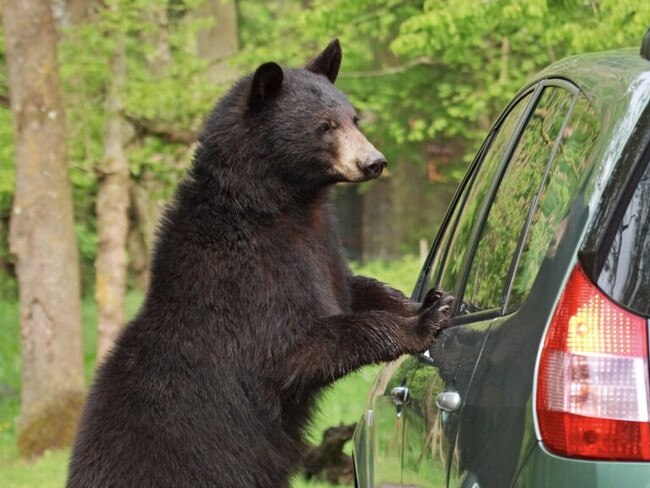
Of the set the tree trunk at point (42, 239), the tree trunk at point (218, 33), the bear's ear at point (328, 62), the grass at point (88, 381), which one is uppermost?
the tree trunk at point (218, 33)

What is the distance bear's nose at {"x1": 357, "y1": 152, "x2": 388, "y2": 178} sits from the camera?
4148mm

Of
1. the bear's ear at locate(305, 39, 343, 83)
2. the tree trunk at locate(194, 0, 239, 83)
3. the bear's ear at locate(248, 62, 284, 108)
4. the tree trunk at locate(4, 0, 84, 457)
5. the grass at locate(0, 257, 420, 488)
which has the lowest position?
the grass at locate(0, 257, 420, 488)

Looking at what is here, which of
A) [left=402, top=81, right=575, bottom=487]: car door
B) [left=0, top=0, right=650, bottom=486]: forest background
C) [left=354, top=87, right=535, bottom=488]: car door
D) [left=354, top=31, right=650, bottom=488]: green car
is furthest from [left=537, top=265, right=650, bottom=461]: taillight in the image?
[left=0, top=0, right=650, bottom=486]: forest background

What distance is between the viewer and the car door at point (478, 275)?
281cm

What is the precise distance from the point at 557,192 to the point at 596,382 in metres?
0.54

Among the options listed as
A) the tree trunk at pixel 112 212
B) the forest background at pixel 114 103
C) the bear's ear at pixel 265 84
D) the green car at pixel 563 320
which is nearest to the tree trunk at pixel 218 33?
the forest background at pixel 114 103

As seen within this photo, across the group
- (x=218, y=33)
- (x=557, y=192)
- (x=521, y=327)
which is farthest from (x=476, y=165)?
(x=218, y=33)

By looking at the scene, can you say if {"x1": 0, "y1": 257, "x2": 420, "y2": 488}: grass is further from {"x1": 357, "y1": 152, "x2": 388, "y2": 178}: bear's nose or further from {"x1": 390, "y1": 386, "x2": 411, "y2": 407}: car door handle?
{"x1": 357, "y1": 152, "x2": 388, "y2": 178}: bear's nose

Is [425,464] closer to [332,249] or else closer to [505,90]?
[332,249]

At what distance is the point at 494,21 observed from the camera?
32.9 ft

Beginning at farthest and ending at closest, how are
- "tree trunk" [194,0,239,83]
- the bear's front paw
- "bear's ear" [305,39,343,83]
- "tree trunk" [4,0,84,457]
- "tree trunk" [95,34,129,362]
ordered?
"tree trunk" [194,0,239,83]
"tree trunk" [95,34,129,362]
"tree trunk" [4,0,84,457]
"bear's ear" [305,39,343,83]
the bear's front paw

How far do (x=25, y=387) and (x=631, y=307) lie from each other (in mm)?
9725

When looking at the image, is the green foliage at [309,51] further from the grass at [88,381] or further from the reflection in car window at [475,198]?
the reflection in car window at [475,198]

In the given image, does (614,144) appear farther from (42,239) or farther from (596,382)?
(42,239)
